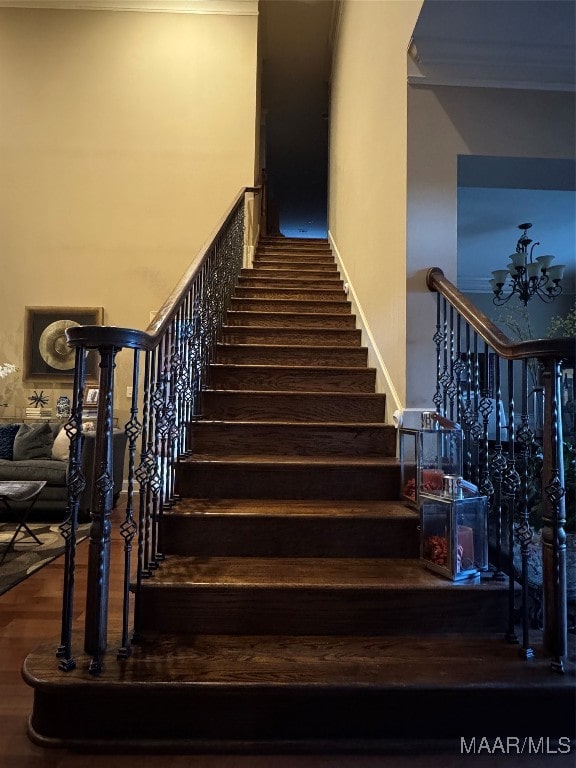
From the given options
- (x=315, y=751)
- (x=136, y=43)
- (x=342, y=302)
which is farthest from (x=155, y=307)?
(x=315, y=751)

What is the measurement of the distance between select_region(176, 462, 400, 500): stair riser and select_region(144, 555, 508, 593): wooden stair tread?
1.20ft

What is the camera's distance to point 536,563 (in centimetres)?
201

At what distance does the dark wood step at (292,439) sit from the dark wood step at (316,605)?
0.90 m

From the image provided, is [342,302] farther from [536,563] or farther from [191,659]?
[191,659]

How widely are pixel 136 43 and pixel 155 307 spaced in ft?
10.8

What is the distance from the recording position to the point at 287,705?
1406 mm

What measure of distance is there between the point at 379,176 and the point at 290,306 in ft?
4.59

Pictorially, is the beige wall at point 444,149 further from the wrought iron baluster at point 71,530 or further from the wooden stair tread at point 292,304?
the wooden stair tread at point 292,304

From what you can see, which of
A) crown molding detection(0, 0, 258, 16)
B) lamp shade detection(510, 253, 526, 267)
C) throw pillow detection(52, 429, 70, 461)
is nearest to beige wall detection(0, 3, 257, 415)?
crown molding detection(0, 0, 258, 16)

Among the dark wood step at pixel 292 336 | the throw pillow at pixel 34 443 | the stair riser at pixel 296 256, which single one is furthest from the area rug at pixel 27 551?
the stair riser at pixel 296 256

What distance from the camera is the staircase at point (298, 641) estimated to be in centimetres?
140

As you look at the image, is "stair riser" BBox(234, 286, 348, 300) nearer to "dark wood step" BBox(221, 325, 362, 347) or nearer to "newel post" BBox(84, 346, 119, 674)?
"dark wood step" BBox(221, 325, 362, 347)

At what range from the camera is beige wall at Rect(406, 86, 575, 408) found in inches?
95.9

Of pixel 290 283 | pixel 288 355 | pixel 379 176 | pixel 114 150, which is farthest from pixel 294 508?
pixel 114 150
